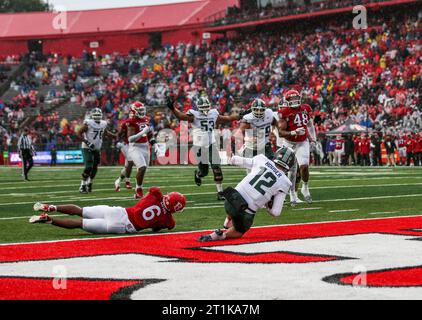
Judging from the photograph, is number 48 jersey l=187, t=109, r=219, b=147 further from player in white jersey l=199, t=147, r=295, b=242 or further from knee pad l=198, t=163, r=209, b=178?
player in white jersey l=199, t=147, r=295, b=242

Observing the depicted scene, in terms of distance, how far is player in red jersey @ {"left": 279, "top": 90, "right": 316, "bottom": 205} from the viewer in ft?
48.1

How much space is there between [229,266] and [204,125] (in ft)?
30.4

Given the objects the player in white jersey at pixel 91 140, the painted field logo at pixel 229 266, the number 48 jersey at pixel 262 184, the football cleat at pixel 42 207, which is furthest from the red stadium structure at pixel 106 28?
the painted field logo at pixel 229 266

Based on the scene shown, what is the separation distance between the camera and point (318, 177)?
23.5m

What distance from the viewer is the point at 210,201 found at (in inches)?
598

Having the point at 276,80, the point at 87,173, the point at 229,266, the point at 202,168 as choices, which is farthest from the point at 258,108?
the point at 276,80

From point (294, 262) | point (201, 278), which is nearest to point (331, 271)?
point (294, 262)

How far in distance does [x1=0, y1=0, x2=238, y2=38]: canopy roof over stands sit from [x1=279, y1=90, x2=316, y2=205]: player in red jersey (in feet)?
131

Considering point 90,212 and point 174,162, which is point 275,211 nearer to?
point 90,212

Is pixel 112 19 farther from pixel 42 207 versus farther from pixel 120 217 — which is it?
pixel 120 217

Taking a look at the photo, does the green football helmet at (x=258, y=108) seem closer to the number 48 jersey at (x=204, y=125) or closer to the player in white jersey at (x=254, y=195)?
the number 48 jersey at (x=204, y=125)

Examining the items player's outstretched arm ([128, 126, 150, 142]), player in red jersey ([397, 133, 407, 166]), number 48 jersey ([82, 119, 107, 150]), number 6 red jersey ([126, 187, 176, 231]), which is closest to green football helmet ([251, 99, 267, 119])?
player's outstretched arm ([128, 126, 150, 142])

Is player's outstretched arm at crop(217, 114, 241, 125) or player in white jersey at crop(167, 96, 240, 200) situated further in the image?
player in white jersey at crop(167, 96, 240, 200)
